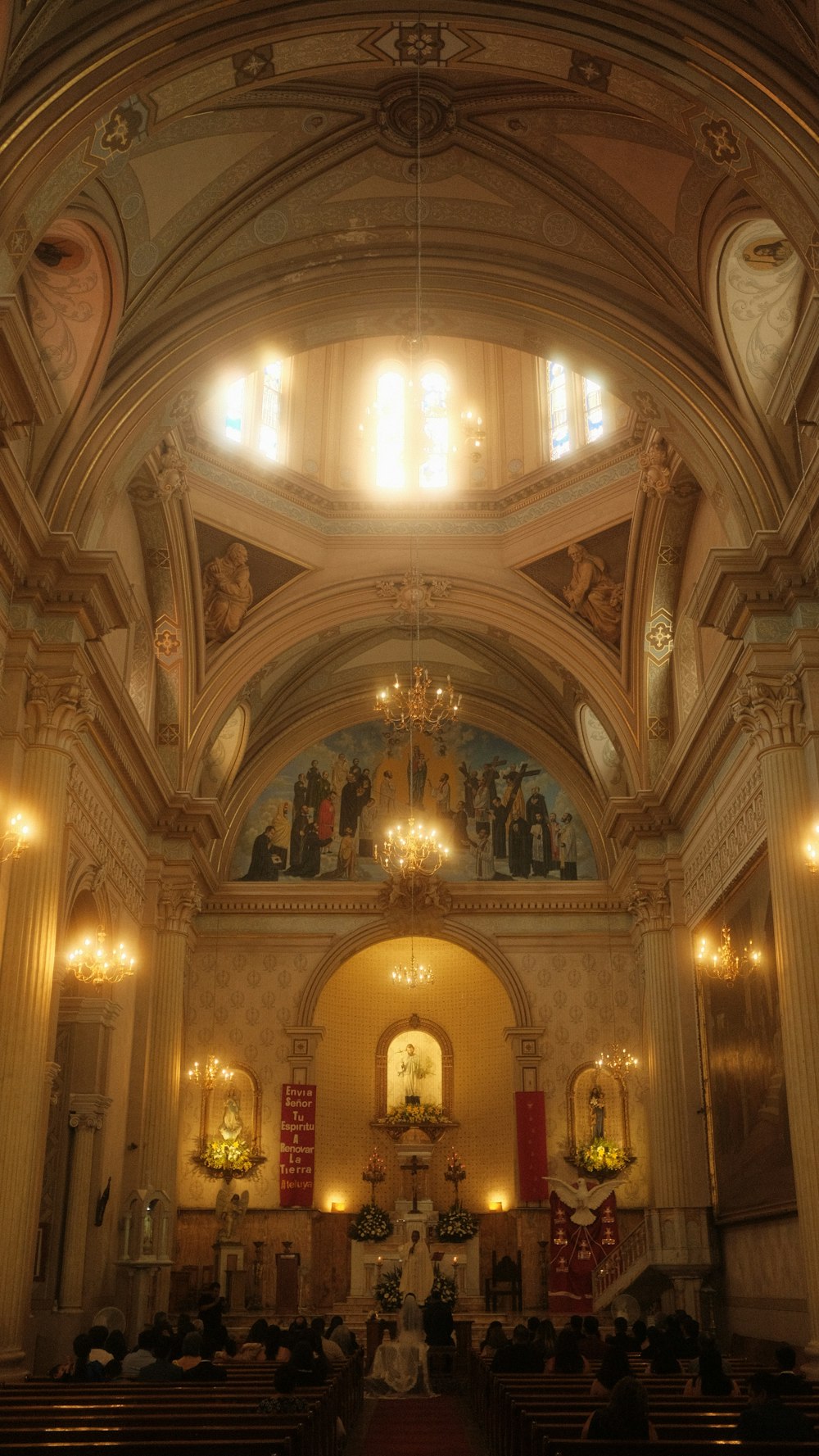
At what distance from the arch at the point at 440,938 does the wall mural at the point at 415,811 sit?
3.52 ft

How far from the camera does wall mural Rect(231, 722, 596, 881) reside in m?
25.2

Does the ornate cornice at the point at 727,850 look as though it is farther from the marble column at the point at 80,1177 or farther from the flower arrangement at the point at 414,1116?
the marble column at the point at 80,1177

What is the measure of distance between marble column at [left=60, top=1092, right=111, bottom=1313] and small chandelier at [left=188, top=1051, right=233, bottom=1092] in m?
6.58

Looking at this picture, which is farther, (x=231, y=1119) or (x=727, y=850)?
(x=231, y=1119)

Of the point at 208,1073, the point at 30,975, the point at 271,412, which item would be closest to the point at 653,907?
the point at 208,1073

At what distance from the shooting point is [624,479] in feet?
63.1

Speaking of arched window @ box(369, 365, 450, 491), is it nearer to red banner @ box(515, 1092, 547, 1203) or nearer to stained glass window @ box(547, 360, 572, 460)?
stained glass window @ box(547, 360, 572, 460)

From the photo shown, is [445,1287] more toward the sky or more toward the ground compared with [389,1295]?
more toward the sky

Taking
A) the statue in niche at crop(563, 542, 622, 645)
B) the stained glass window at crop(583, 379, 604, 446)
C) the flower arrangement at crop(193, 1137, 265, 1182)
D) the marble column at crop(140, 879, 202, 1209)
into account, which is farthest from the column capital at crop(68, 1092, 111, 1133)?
the stained glass window at crop(583, 379, 604, 446)

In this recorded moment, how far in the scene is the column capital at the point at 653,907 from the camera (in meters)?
20.2

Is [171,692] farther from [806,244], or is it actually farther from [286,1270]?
[806,244]

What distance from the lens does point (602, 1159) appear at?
22609 mm

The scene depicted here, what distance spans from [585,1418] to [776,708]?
7.68 meters

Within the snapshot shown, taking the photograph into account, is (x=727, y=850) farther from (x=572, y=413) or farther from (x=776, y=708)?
(x=572, y=413)
